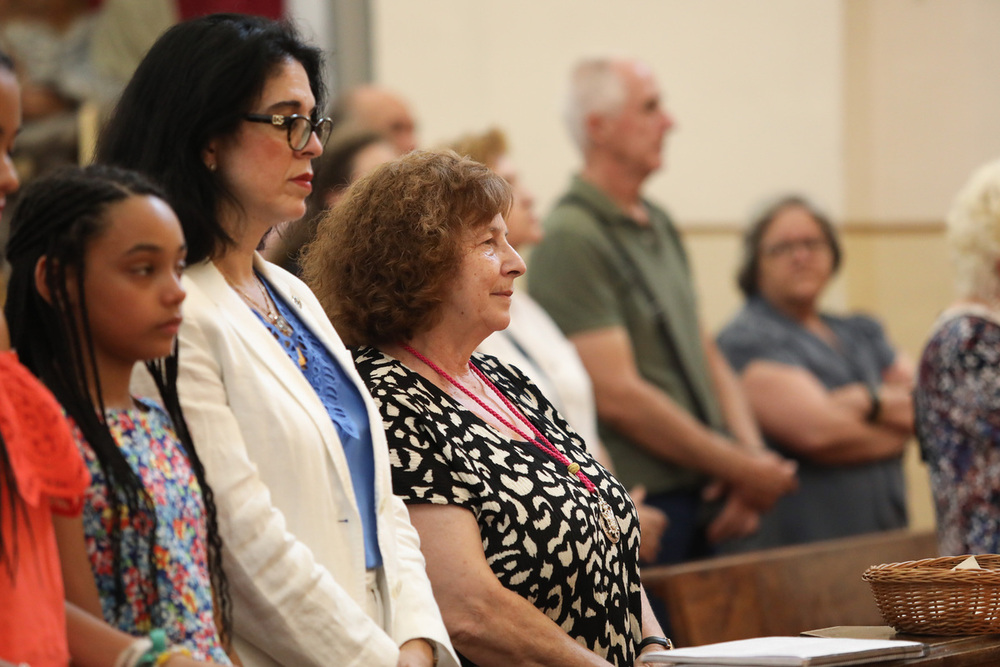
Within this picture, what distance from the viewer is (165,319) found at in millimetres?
1680

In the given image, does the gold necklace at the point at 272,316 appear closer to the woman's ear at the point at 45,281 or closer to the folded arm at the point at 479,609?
the folded arm at the point at 479,609

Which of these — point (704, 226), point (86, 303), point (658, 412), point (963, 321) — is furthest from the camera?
point (704, 226)

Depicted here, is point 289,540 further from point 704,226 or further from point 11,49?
point 704,226

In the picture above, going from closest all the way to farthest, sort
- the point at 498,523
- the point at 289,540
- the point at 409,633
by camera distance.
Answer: the point at 289,540
the point at 409,633
the point at 498,523

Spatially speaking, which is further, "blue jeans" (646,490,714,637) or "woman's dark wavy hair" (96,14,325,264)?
"blue jeans" (646,490,714,637)

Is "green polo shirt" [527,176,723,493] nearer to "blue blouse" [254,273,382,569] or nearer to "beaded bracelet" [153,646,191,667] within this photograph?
"blue blouse" [254,273,382,569]

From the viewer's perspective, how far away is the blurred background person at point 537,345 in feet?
12.0

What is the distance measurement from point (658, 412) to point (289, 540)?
252cm

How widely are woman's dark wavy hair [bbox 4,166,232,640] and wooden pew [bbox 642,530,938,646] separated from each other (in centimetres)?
207

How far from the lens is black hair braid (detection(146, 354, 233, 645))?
1819mm

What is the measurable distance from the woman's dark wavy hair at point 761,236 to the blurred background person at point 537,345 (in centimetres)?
144

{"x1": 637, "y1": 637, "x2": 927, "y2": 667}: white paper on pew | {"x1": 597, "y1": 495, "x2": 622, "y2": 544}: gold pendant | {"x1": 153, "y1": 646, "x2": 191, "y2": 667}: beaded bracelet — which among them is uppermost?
{"x1": 153, "y1": 646, "x2": 191, "y2": 667}: beaded bracelet

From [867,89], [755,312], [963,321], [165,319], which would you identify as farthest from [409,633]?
[867,89]

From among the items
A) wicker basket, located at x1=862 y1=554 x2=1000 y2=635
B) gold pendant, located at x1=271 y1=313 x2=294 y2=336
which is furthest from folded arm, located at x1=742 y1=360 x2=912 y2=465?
gold pendant, located at x1=271 y1=313 x2=294 y2=336
